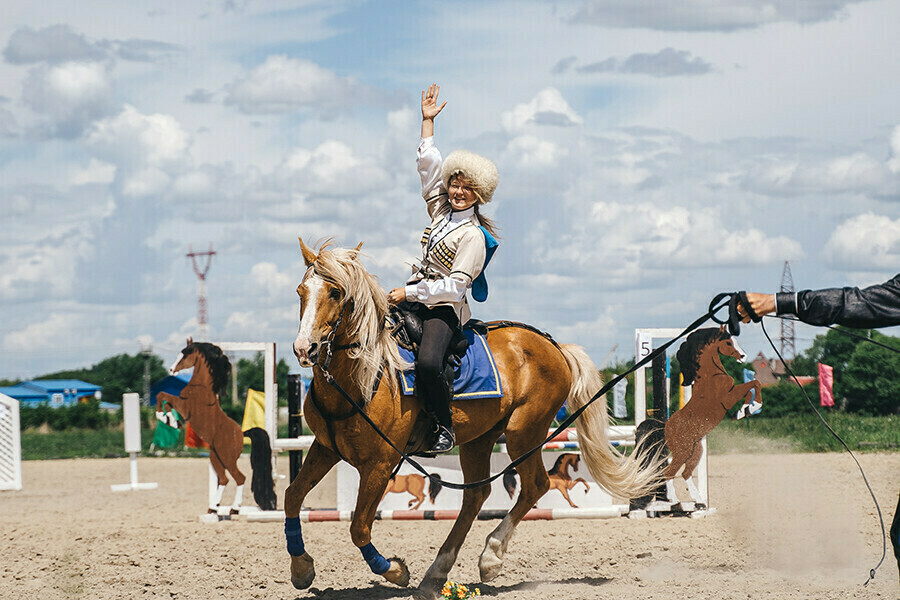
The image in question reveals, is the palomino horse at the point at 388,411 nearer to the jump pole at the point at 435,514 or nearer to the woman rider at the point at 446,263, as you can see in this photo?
the woman rider at the point at 446,263

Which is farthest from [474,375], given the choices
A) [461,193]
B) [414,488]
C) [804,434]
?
[804,434]

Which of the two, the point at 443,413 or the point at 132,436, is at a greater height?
the point at 443,413

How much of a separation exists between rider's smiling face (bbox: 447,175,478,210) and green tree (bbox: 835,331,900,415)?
11079mm

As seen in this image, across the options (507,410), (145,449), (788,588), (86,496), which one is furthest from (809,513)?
(145,449)

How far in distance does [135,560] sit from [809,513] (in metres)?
5.47

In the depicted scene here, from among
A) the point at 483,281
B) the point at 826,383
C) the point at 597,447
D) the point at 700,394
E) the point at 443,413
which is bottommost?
the point at 826,383

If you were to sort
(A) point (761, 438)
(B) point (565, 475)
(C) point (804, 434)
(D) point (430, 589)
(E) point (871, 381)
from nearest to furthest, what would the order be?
(D) point (430, 589) → (A) point (761, 438) → (B) point (565, 475) → (C) point (804, 434) → (E) point (871, 381)

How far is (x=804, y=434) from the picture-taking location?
12867 mm

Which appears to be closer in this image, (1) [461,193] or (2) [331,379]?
(2) [331,379]

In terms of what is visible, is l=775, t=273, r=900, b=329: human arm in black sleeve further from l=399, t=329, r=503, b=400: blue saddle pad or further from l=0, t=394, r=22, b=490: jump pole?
l=0, t=394, r=22, b=490: jump pole

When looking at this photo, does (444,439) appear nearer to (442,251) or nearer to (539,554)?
(442,251)

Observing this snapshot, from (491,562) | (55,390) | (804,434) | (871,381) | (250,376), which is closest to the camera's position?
(491,562)

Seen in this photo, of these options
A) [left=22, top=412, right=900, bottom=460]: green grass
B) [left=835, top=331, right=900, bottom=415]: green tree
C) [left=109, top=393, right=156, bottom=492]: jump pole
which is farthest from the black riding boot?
[left=835, top=331, right=900, bottom=415]: green tree

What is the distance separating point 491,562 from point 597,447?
112cm
